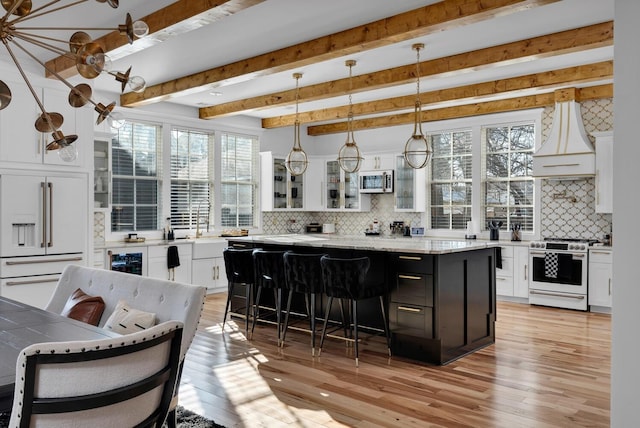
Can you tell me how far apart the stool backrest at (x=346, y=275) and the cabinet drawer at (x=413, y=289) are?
0.37 metres

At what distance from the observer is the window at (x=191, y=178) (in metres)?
8.17

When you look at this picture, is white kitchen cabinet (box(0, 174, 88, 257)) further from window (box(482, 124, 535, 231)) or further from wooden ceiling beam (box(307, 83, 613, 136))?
window (box(482, 124, 535, 231))

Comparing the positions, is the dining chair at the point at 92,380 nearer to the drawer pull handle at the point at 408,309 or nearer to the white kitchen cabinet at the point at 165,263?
the drawer pull handle at the point at 408,309

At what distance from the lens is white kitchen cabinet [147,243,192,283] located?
7.17 metres

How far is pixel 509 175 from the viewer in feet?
26.1

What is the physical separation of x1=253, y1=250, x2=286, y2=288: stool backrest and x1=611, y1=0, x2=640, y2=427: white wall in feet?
10.4

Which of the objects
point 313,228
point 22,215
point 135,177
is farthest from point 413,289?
point 313,228

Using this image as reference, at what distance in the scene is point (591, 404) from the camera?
3.53 m

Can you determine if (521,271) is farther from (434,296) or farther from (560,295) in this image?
(434,296)

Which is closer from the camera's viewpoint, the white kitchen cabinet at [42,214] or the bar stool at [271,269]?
the white kitchen cabinet at [42,214]

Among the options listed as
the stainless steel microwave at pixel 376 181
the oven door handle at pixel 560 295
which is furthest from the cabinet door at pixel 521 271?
the stainless steel microwave at pixel 376 181

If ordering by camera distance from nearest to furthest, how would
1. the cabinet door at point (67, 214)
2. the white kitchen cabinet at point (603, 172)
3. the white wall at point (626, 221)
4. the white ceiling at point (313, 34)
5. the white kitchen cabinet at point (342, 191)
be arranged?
the white wall at point (626, 221)
the white ceiling at point (313, 34)
the cabinet door at point (67, 214)
the white kitchen cabinet at point (603, 172)
the white kitchen cabinet at point (342, 191)

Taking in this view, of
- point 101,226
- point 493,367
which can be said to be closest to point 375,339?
point 493,367

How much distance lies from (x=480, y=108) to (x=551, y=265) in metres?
2.59
